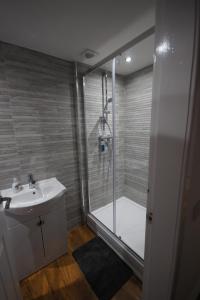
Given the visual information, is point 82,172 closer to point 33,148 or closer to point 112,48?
point 33,148

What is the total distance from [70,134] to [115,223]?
4.53 feet

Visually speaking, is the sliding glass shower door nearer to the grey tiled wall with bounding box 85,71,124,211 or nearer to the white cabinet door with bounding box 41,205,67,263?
the grey tiled wall with bounding box 85,71,124,211

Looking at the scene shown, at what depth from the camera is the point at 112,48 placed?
1.46m

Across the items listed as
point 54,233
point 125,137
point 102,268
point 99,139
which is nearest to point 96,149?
point 99,139

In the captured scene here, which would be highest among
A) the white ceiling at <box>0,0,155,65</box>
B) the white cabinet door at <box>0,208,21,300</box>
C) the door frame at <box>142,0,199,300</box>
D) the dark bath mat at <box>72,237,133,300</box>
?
the white ceiling at <box>0,0,155,65</box>

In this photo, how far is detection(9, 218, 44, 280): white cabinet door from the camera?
1.32m

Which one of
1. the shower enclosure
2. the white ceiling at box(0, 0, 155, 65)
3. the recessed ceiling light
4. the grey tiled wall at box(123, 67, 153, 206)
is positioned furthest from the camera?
the grey tiled wall at box(123, 67, 153, 206)

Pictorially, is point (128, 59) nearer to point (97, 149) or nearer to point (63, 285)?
point (97, 149)

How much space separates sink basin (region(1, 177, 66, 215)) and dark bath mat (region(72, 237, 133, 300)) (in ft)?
2.57

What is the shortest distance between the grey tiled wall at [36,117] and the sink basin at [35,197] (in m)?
0.12

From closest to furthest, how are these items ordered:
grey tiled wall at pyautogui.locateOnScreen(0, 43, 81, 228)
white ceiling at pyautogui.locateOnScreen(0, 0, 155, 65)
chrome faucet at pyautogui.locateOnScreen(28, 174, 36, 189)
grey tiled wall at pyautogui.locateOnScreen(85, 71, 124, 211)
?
white ceiling at pyautogui.locateOnScreen(0, 0, 155, 65), grey tiled wall at pyautogui.locateOnScreen(0, 43, 81, 228), chrome faucet at pyautogui.locateOnScreen(28, 174, 36, 189), grey tiled wall at pyautogui.locateOnScreen(85, 71, 124, 211)

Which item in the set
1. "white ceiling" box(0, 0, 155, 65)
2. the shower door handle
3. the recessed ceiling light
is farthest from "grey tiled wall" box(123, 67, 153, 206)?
the shower door handle

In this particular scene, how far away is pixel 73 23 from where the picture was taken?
111 centimetres

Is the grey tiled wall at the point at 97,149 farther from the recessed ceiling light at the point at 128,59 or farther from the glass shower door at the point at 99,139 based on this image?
the recessed ceiling light at the point at 128,59
